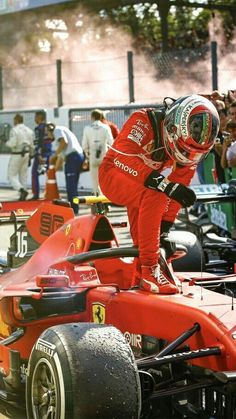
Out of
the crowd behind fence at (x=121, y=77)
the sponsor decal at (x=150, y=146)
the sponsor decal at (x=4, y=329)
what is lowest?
the sponsor decal at (x=4, y=329)

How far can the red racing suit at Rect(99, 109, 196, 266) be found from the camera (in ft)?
16.6

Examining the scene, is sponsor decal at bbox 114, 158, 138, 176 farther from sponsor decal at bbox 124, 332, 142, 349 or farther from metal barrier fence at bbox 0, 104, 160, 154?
metal barrier fence at bbox 0, 104, 160, 154

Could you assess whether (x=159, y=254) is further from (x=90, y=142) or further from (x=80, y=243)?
(x=90, y=142)

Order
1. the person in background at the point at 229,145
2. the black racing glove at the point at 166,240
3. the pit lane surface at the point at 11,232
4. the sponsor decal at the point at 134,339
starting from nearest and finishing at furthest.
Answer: the sponsor decal at the point at 134,339, the pit lane surface at the point at 11,232, the black racing glove at the point at 166,240, the person in background at the point at 229,145

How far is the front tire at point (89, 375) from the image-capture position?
4066 millimetres

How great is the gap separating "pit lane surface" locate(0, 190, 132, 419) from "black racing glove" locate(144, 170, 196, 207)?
4.50ft

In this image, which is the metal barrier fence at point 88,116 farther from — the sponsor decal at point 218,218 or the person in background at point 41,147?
the sponsor decal at point 218,218

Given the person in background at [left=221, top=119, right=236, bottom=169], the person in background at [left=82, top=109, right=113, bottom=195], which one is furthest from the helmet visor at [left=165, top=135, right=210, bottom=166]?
the person in background at [left=82, top=109, right=113, bottom=195]

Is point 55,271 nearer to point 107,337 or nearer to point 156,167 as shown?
point 156,167

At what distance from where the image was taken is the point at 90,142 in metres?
15.5

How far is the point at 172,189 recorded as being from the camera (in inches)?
195

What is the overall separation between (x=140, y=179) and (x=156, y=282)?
0.58m

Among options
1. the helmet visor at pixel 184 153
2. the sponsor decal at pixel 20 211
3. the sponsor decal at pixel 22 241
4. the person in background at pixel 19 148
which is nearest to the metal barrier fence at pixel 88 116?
the person in background at pixel 19 148

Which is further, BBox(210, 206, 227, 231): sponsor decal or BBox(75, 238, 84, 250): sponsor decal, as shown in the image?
BBox(210, 206, 227, 231): sponsor decal
